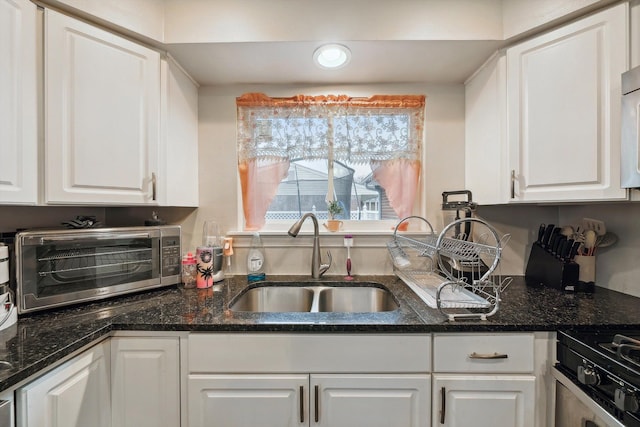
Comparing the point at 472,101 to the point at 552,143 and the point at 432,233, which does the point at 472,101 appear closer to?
the point at 552,143

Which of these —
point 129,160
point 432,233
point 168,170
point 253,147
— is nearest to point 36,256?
point 129,160

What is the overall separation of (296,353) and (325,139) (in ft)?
3.94

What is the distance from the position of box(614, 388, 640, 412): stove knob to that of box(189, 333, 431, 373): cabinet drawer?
470mm

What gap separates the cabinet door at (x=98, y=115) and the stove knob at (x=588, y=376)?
1714 millimetres

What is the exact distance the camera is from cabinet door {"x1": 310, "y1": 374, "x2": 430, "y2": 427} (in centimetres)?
96

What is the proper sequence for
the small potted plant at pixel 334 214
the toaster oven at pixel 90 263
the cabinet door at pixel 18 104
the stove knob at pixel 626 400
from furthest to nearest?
the small potted plant at pixel 334 214 < the toaster oven at pixel 90 263 < the cabinet door at pixel 18 104 < the stove knob at pixel 626 400

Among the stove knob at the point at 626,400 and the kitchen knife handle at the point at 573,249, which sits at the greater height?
the kitchen knife handle at the point at 573,249

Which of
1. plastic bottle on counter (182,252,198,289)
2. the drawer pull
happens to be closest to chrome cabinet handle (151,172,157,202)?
plastic bottle on counter (182,252,198,289)

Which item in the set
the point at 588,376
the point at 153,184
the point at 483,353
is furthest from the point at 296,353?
the point at 153,184

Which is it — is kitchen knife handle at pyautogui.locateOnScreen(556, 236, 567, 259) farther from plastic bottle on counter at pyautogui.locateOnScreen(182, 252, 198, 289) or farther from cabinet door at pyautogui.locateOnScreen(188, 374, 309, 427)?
plastic bottle on counter at pyautogui.locateOnScreen(182, 252, 198, 289)

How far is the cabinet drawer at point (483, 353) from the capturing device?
0.95m

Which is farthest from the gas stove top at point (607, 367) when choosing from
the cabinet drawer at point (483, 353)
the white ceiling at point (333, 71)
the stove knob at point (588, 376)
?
the white ceiling at point (333, 71)

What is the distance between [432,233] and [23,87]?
191 centimetres

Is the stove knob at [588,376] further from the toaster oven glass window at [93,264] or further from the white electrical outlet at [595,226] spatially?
the toaster oven glass window at [93,264]
